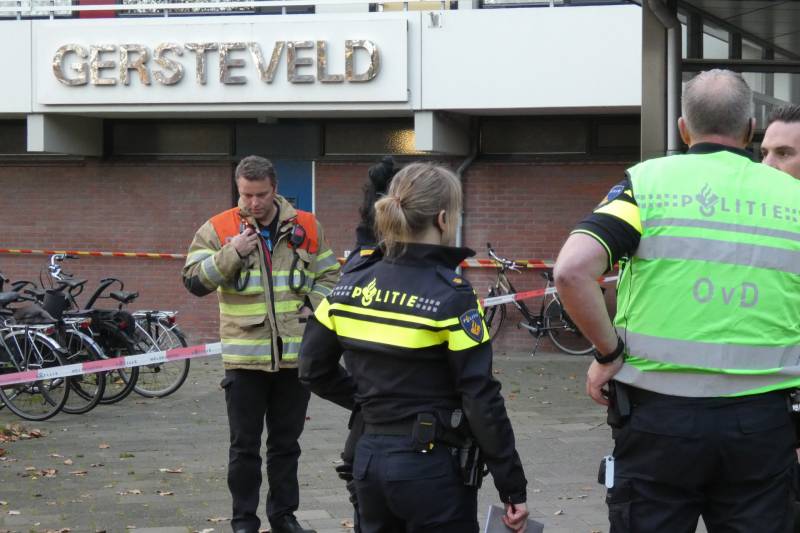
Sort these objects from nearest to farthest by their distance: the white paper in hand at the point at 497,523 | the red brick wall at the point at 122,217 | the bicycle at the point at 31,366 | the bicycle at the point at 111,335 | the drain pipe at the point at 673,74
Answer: the white paper in hand at the point at 497,523
the drain pipe at the point at 673,74
the bicycle at the point at 31,366
the bicycle at the point at 111,335
the red brick wall at the point at 122,217

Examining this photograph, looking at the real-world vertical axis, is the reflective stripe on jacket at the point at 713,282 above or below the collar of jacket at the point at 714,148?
below

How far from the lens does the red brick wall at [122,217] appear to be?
16.5 meters

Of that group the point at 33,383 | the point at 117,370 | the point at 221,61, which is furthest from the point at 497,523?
the point at 221,61

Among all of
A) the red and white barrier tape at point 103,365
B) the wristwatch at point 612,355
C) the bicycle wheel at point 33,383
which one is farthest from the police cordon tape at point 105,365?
the wristwatch at point 612,355

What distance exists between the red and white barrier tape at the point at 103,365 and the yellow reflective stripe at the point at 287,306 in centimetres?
342

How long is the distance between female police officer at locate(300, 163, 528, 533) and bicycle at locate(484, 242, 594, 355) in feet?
37.2

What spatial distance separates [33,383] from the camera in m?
10.7

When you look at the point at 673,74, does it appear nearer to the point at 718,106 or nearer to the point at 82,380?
the point at 718,106

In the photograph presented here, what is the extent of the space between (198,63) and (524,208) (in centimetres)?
442

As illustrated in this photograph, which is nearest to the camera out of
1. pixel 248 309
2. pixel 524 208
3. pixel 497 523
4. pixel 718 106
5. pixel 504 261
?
pixel 718 106

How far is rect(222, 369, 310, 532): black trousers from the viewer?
20.2ft

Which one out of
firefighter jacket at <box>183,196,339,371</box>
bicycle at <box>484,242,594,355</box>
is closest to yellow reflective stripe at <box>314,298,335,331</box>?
firefighter jacket at <box>183,196,339,371</box>

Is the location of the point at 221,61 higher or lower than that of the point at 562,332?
higher

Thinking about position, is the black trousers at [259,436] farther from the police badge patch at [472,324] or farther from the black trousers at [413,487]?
the police badge patch at [472,324]
